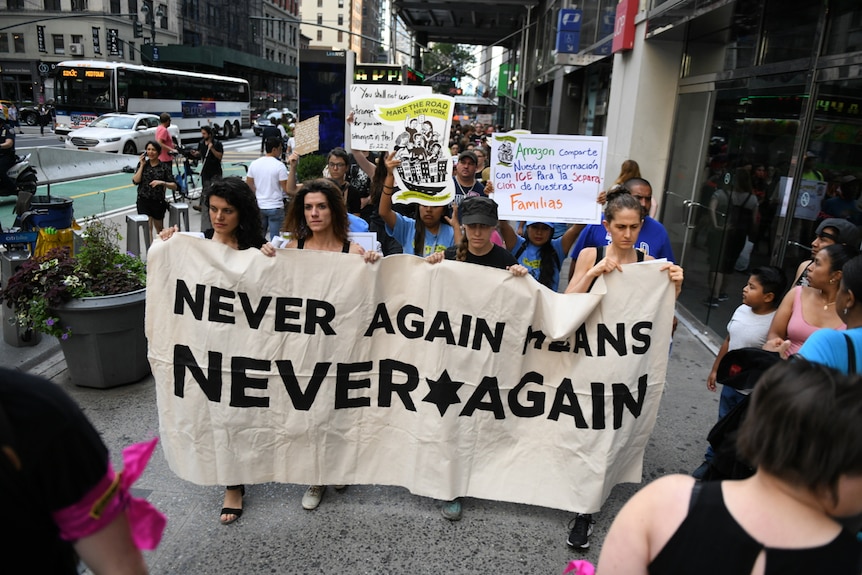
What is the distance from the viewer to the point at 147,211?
8938mm

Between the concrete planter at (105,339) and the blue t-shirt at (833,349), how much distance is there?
4.34 m

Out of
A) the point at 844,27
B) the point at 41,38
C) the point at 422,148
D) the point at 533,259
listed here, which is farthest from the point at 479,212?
the point at 41,38

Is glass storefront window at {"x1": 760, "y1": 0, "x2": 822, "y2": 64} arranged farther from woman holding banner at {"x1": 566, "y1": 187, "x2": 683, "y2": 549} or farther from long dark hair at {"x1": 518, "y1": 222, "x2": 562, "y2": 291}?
woman holding banner at {"x1": 566, "y1": 187, "x2": 683, "y2": 549}

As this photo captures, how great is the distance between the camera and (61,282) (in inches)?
188

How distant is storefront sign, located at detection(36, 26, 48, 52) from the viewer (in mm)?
52175

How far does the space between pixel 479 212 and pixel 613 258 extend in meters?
0.81

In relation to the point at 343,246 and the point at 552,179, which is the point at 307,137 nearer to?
the point at 552,179

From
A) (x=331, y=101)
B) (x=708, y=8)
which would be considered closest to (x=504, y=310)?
(x=708, y=8)

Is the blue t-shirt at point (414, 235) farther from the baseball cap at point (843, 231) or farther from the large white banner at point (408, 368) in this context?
the baseball cap at point (843, 231)

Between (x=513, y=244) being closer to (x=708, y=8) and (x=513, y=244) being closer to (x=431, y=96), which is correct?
(x=431, y=96)

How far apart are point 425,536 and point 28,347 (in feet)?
14.5

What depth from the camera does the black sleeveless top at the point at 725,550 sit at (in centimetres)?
131

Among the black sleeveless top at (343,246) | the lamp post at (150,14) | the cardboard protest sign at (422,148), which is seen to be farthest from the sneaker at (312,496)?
the lamp post at (150,14)

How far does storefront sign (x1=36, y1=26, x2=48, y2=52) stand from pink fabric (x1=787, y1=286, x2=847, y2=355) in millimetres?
62972
